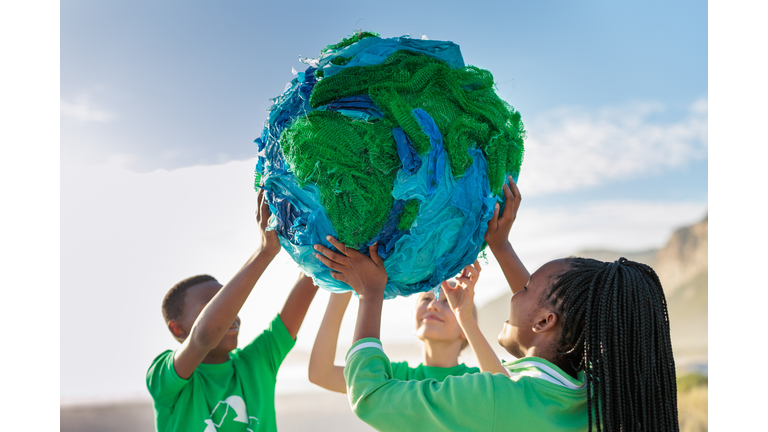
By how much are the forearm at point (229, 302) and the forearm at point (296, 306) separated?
0.53 meters

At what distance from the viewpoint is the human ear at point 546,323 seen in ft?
5.07

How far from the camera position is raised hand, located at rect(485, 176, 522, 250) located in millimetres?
1756

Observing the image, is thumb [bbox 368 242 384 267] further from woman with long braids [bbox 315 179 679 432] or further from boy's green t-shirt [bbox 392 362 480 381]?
boy's green t-shirt [bbox 392 362 480 381]

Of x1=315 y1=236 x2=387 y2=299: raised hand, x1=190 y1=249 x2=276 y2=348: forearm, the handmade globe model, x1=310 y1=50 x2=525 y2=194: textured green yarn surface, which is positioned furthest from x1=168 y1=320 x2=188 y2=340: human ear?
x1=310 y1=50 x2=525 y2=194: textured green yarn surface

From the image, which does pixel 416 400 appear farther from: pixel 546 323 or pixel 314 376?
pixel 314 376

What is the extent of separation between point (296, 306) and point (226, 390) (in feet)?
1.72

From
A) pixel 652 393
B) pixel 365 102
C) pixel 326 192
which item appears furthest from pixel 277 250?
pixel 652 393

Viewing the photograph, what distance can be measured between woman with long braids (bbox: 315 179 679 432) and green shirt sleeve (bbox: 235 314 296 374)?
1.13m

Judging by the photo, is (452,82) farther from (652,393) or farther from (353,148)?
(652,393)

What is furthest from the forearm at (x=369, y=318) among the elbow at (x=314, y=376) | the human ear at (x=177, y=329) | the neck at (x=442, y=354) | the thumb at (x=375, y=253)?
the human ear at (x=177, y=329)

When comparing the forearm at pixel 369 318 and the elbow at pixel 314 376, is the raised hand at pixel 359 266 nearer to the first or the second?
the forearm at pixel 369 318

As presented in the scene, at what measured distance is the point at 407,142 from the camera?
1.55 m

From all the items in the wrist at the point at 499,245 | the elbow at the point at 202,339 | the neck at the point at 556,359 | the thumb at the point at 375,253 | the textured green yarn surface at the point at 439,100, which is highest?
the textured green yarn surface at the point at 439,100

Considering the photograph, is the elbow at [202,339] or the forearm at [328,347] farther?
the forearm at [328,347]
